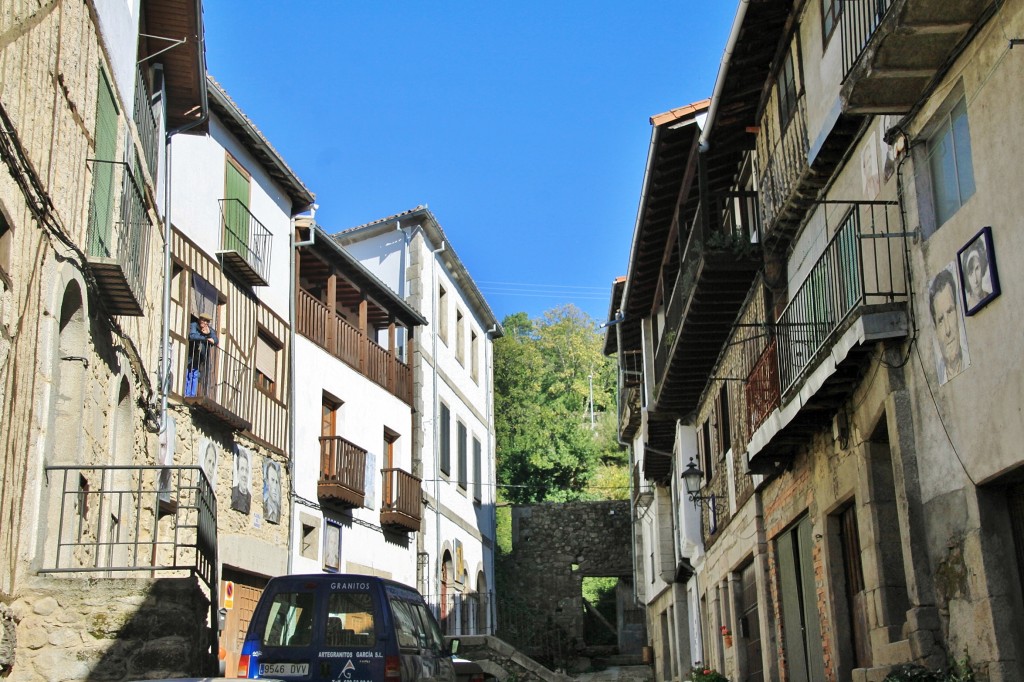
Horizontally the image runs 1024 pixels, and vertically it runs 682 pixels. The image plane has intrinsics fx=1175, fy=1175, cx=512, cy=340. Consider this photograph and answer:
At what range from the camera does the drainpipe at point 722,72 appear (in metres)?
12.3

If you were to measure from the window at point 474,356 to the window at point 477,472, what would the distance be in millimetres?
1899

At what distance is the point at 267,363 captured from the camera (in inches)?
791

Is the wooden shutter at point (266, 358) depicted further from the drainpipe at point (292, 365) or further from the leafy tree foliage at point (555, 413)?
the leafy tree foliage at point (555, 413)

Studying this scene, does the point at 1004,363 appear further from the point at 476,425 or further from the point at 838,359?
the point at 476,425

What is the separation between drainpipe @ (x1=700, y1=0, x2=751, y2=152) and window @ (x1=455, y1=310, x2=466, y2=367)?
672 inches

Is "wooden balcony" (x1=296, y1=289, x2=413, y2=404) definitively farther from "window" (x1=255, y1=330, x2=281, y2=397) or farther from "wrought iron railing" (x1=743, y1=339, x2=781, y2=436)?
"wrought iron railing" (x1=743, y1=339, x2=781, y2=436)

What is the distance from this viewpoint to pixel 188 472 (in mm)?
16203

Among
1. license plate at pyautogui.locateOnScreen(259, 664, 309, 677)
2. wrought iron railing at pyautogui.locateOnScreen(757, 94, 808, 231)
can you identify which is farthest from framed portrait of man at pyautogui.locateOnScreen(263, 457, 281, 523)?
wrought iron railing at pyautogui.locateOnScreen(757, 94, 808, 231)

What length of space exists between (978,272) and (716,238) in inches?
235

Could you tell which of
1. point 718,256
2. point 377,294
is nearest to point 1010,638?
point 718,256

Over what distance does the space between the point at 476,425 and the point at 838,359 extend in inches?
891

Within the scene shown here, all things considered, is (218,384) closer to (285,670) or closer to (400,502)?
(400,502)

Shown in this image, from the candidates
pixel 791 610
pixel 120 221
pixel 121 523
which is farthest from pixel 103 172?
pixel 791 610

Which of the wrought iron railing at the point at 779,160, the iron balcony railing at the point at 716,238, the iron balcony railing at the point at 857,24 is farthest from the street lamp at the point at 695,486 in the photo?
the iron balcony railing at the point at 857,24
